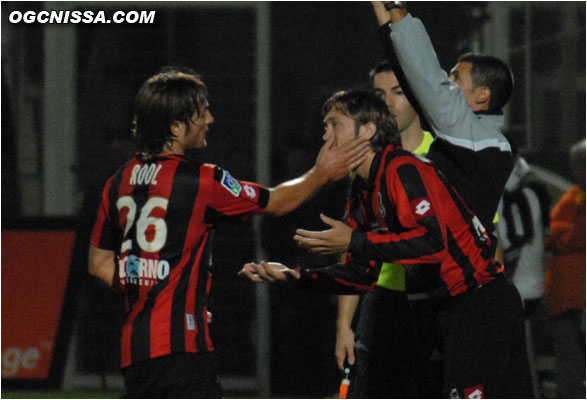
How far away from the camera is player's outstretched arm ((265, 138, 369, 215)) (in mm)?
3979

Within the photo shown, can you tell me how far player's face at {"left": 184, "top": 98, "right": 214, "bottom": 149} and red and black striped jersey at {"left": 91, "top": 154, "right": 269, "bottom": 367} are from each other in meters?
0.11

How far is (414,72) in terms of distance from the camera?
3.65 meters

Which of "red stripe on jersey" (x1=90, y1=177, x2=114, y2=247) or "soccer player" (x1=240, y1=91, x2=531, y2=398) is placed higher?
"red stripe on jersey" (x1=90, y1=177, x2=114, y2=247)

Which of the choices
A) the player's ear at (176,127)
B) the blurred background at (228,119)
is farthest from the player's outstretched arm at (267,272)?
the blurred background at (228,119)

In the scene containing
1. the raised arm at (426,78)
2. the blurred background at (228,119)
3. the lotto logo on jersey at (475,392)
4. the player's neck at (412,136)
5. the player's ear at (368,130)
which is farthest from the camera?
the blurred background at (228,119)

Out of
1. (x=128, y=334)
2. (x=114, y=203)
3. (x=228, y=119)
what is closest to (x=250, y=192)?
(x=114, y=203)

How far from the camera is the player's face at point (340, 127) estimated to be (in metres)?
4.04

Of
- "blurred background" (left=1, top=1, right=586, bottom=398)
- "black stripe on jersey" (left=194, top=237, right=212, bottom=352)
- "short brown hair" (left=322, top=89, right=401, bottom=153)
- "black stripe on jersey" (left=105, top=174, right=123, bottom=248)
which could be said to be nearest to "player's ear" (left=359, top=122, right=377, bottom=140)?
"short brown hair" (left=322, top=89, right=401, bottom=153)

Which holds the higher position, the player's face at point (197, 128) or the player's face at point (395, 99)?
the player's face at point (395, 99)

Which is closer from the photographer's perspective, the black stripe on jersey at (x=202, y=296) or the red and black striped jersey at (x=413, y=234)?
the red and black striped jersey at (x=413, y=234)

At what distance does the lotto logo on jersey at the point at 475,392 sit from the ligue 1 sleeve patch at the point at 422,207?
67 centimetres

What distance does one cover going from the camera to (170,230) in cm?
394

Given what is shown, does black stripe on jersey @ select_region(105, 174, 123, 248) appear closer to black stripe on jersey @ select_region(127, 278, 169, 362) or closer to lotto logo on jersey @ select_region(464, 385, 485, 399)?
black stripe on jersey @ select_region(127, 278, 169, 362)

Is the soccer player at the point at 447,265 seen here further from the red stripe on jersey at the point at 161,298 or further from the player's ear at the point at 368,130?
the red stripe on jersey at the point at 161,298
